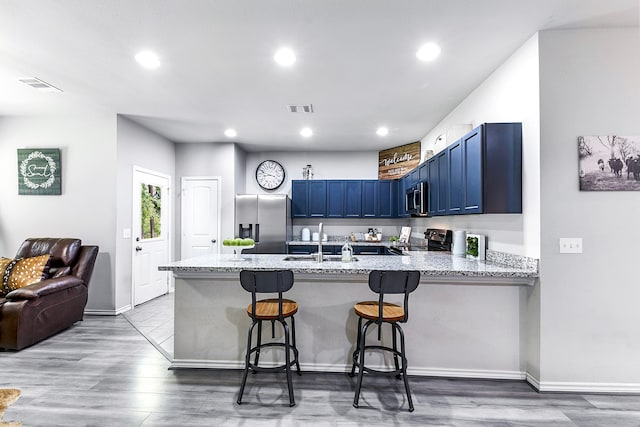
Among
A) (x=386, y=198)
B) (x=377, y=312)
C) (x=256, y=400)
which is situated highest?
(x=386, y=198)

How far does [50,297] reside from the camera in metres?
3.40

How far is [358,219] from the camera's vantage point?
6.31 metres

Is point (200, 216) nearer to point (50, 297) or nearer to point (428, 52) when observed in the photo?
point (50, 297)

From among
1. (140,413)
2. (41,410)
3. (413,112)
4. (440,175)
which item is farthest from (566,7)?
(41,410)

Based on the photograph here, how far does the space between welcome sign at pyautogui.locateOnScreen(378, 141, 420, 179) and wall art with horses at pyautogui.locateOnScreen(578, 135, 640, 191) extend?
3.17 meters

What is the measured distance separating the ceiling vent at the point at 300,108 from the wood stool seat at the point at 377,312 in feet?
8.22

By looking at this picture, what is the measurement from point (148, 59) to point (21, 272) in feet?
9.32

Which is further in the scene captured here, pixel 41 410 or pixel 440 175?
pixel 440 175

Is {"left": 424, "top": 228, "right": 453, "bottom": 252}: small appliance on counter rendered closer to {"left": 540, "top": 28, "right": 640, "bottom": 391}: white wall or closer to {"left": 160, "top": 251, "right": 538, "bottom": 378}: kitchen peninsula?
{"left": 160, "top": 251, "right": 538, "bottom": 378}: kitchen peninsula

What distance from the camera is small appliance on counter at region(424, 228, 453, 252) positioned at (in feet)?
12.9

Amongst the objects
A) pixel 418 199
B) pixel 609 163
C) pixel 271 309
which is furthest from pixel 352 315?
pixel 609 163

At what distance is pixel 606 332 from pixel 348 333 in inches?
77.1

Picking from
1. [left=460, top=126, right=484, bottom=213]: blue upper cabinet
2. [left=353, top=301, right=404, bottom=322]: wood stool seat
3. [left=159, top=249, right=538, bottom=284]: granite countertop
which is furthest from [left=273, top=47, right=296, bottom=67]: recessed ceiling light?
[left=353, top=301, right=404, bottom=322]: wood stool seat

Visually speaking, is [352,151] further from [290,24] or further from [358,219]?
[290,24]
